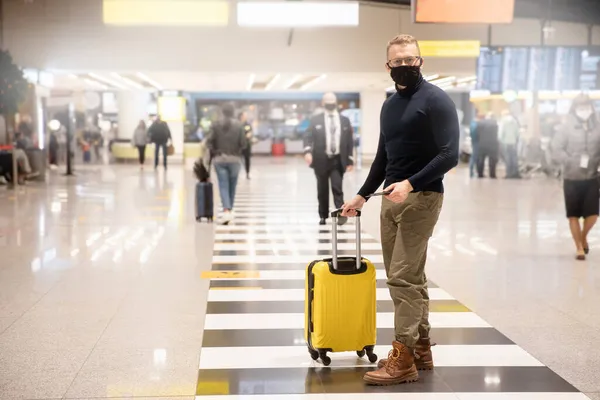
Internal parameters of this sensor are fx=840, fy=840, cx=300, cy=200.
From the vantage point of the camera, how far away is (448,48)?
816 inches

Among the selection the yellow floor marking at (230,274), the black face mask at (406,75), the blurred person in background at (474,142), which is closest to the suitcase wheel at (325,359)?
the black face mask at (406,75)

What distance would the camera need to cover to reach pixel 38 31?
23.1 meters

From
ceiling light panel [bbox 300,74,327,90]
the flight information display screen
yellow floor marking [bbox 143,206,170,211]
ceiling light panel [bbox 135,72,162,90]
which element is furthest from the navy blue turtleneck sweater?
ceiling light panel [bbox 300,74,327,90]

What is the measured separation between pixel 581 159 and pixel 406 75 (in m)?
4.87

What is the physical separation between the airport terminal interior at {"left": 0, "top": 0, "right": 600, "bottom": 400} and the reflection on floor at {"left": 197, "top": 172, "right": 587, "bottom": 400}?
0.07 feet

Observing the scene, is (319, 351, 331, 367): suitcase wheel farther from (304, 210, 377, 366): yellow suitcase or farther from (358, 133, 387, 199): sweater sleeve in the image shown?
(358, 133, 387, 199): sweater sleeve

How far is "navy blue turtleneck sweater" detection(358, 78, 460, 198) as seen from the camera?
4.20 meters

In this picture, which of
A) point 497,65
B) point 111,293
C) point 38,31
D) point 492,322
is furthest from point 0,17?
point 492,322

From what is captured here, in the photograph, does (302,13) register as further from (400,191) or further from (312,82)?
(312,82)

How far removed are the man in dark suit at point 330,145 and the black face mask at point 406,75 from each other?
685 cm

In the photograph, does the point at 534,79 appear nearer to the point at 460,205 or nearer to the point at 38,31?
the point at 460,205

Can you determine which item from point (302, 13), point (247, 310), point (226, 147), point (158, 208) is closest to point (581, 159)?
point (247, 310)

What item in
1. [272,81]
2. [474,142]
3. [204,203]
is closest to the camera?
[204,203]

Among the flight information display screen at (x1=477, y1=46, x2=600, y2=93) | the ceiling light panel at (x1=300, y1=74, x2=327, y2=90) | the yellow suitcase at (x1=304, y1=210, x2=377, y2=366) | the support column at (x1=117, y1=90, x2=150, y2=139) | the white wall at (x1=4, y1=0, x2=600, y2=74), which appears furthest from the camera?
the support column at (x1=117, y1=90, x2=150, y2=139)
